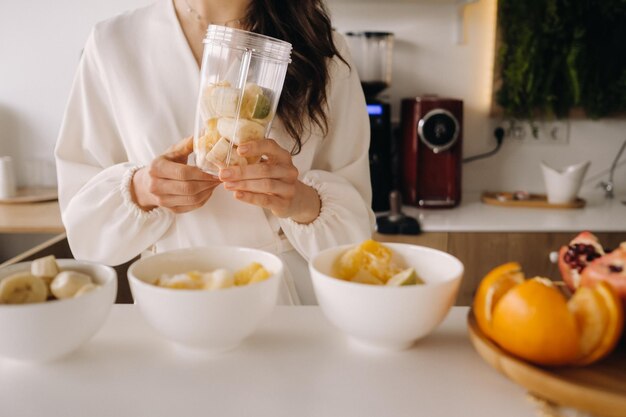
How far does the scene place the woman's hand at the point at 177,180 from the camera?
87cm

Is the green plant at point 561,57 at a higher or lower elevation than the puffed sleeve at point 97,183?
higher

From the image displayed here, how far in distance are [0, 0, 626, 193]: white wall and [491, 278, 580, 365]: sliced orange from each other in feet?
6.27

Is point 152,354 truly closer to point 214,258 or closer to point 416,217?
point 214,258

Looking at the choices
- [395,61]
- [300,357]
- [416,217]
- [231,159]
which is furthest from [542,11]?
[300,357]

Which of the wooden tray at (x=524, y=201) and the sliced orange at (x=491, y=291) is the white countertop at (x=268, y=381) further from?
the wooden tray at (x=524, y=201)

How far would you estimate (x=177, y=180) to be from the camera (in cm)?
87

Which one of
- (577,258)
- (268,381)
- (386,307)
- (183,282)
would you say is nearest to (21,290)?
(183,282)

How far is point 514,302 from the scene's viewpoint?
0.57 metres

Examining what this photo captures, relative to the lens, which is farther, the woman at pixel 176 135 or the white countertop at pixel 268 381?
the woman at pixel 176 135

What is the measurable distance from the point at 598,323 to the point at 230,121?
492 mm

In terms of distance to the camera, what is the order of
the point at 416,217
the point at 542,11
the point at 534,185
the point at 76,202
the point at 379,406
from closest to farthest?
the point at 379,406, the point at 76,202, the point at 416,217, the point at 542,11, the point at 534,185

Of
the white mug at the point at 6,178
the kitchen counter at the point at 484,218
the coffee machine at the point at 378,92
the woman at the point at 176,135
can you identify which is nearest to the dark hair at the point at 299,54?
the woman at the point at 176,135

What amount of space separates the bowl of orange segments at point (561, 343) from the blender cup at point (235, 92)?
15.6 inches

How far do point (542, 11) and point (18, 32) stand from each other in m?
2.07
